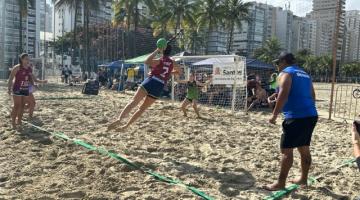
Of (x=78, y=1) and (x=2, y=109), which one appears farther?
→ (x=78, y=1)

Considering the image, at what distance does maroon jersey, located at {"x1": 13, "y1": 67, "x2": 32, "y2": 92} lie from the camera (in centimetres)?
820

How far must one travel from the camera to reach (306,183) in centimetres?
486

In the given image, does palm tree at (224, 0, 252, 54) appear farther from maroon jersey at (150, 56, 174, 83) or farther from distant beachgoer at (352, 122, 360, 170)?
distant beachgoer at (352, 122, 360, 170)

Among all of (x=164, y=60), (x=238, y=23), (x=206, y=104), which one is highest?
(x=238, y=23)

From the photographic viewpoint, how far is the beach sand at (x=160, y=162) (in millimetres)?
4566

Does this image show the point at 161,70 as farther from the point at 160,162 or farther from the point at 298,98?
the point at 298,98

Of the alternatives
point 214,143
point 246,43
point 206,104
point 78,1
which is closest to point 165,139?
point 214,143

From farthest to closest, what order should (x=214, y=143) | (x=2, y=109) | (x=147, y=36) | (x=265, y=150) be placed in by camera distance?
(x=147, y=36) < (x=2, y=109) < (x=214, y=143) < (x=265, y=150)

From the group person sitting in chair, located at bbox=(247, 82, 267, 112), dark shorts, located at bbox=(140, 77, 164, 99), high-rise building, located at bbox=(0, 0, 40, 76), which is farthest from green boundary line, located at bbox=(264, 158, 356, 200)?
person sitting in chair, located at bbox=(247, 82, 267, 112)

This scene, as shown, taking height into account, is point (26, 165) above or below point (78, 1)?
below

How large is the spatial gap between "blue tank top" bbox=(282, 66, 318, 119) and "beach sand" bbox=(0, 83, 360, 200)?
2.84ft

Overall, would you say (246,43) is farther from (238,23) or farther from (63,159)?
(63,159)

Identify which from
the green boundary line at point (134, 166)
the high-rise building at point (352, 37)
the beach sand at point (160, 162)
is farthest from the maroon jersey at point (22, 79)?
the high-rise building at point (352, 37)

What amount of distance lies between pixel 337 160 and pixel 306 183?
1.71 meters
